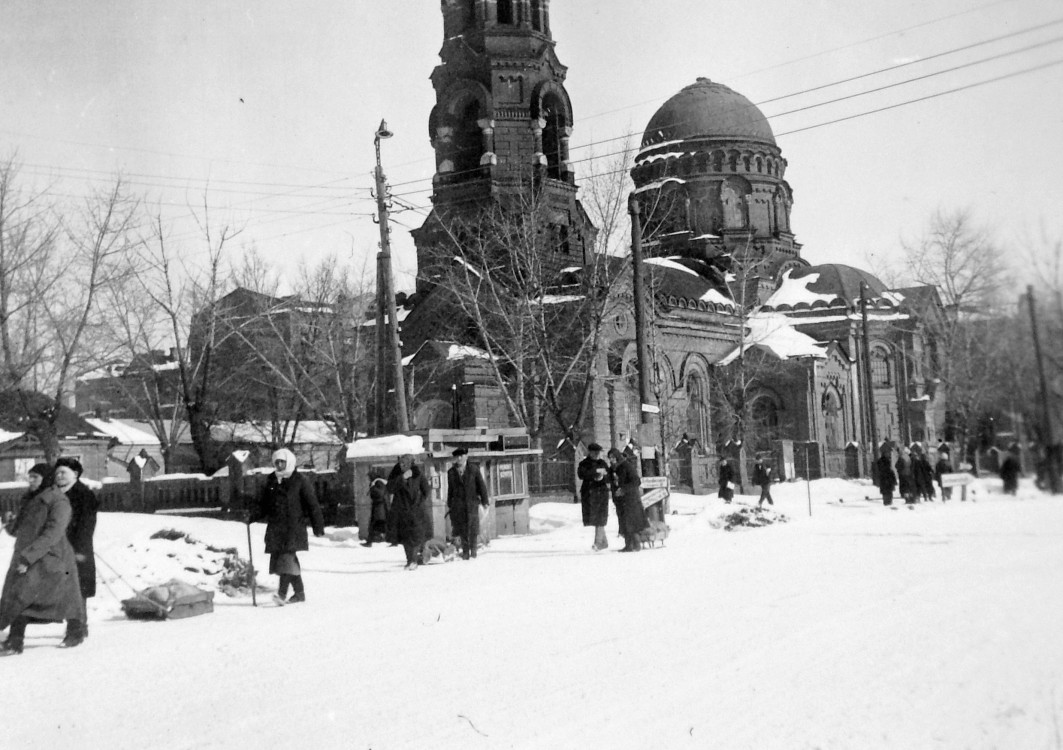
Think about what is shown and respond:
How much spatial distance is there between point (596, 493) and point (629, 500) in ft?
1.75

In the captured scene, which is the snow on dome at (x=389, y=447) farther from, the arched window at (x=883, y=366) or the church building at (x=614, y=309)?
the church building at (x=614, y=309)

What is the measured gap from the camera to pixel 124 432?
4794 cm

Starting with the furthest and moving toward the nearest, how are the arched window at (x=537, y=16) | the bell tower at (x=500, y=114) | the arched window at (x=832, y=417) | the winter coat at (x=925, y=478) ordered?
the arched window at (x=832, y=417)
the arched window at (x=537, y=16)
the bell tower at (x=500, y=114)
the winter coat at (x=925, y=478)

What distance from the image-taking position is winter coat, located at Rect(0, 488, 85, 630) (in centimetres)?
773

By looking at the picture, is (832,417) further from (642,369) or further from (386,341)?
(386,341)

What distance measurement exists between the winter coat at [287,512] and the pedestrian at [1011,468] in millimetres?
8102

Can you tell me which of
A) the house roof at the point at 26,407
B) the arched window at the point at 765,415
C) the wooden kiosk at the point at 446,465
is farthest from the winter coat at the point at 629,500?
the arched window at the point at 765,415

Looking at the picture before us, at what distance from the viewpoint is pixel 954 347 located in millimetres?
2908

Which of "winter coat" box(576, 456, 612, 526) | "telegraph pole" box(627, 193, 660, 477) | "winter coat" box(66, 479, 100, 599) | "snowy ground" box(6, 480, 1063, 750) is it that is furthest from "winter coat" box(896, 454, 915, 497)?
"telegraph pole" box(627, 193, 660, 477)

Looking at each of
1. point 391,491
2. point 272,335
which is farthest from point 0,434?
point 391,491

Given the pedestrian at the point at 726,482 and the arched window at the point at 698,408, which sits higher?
the arched window at the point at 698,408

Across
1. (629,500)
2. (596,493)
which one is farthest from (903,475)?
(596,493)

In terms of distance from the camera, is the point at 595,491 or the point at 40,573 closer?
the point at 40,573

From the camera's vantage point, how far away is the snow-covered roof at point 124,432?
45556 mm
